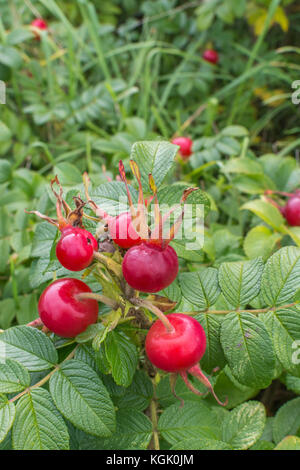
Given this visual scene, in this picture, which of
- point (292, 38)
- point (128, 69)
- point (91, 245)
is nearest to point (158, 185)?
point (91, 245)

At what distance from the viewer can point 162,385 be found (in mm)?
920

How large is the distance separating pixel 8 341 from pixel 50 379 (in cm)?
10

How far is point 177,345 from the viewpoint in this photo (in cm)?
66

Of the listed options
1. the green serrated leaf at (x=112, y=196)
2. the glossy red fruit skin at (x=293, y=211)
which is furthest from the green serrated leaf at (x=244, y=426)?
the glossy red fruit skin at (x=293, y=211)

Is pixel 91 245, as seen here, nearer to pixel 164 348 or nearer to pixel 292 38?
pixel 164 348

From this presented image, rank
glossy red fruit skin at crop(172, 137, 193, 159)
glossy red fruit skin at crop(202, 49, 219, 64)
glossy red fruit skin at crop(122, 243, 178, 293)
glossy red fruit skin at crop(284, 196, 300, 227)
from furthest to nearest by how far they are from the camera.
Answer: glossy red fruit skin at crop(202, 49, 219, 64) < glossy red fruit skin at crop(172, 137, 193, 159) < glossy red fruit skin at crop(284, 196, 300, 227) < glossy red fruit skin at crop(122, 243, 178, 293)

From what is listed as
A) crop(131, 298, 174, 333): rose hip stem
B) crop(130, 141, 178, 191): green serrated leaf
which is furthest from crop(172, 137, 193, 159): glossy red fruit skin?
crop(131, 298, 174, 333): rose hip stem

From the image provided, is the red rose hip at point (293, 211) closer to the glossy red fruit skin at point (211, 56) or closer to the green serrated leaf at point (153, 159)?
the green serrated leaf at point (153, 159)

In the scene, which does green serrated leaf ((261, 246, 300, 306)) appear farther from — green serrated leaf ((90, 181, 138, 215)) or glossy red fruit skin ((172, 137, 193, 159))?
glossy red fruit skin ((172, 137, 193, 159))

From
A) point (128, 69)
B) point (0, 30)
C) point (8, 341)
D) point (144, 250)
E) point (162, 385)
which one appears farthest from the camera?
point (128, 69)

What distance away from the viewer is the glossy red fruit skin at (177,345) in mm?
664

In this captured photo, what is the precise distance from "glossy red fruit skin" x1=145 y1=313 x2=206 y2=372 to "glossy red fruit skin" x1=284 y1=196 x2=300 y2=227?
2.48ft

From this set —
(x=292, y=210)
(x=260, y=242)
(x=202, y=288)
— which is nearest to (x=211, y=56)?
(x=292, y=210)

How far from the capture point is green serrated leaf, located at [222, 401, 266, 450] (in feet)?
2.72
